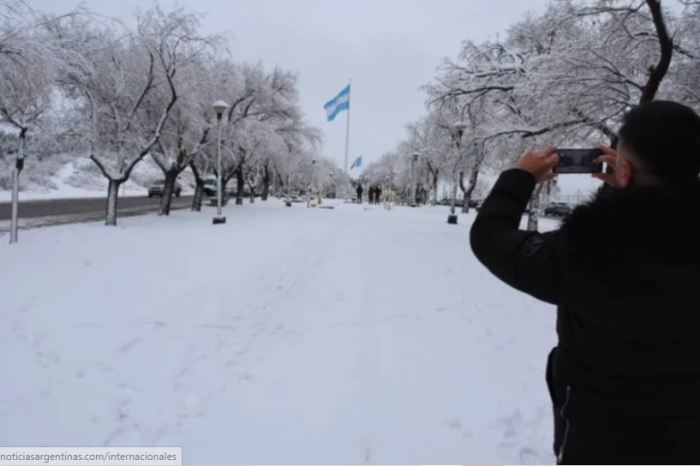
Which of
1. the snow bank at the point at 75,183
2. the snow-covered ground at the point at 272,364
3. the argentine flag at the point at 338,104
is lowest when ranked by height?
the snow-covered ground at the point at 272,364

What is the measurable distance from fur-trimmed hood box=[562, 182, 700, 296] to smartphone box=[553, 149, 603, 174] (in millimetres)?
295

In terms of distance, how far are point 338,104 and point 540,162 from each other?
1788 inches

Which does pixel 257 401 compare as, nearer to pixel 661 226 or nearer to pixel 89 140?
pixel 661 226

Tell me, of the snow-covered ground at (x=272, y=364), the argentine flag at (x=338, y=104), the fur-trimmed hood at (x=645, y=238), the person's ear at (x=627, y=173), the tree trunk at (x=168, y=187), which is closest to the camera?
the fur-trimmed hood at (x=645, y=238)

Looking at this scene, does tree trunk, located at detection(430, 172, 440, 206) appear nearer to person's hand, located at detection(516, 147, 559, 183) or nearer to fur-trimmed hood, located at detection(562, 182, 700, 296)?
person's hand, located at detection(516, 147, 559, 183)

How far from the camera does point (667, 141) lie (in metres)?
1.29

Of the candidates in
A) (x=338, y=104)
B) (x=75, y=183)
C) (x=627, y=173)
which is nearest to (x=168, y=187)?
(x=627, y=173)

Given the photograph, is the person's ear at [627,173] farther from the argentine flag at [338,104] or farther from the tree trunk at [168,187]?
the argentine flag at [338,104]

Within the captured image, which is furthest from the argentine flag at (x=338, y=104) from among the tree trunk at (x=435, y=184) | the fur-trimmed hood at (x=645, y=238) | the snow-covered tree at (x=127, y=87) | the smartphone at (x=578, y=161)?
the fur-trimmed hood at (x=645, y=238)

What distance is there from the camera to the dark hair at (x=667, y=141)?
129 centimetres

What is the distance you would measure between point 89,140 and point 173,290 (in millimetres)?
11331

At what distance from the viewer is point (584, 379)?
1.39 meters

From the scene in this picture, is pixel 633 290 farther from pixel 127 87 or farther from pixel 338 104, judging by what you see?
pixel 338 104

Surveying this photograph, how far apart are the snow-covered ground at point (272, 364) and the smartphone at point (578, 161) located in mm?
2002
